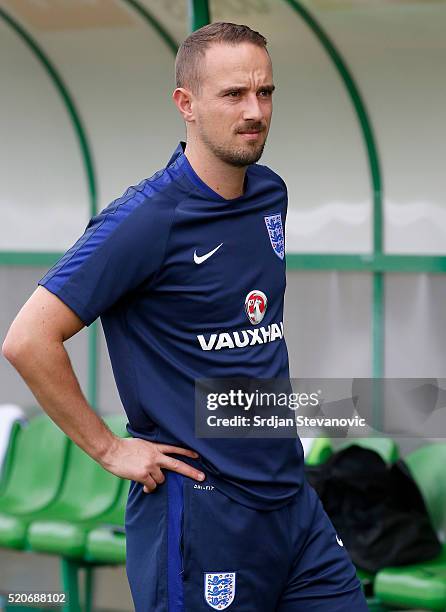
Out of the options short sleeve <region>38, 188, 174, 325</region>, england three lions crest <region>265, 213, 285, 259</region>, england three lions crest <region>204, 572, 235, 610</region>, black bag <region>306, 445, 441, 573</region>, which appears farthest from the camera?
black bag <region>306, 445, 441, 573</region>

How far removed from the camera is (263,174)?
2.96m

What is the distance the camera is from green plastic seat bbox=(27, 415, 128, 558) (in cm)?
492

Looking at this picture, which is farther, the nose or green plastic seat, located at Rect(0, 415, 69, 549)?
green plastic seat, located at Rect(0, 415, 69, 549)

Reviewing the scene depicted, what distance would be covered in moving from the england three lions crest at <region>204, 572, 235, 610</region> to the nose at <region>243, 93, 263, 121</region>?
97 centimetres

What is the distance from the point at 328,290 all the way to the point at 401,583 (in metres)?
1.65

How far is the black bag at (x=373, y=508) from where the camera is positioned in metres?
Result: 4.30

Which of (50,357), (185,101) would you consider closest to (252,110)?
(185,101)

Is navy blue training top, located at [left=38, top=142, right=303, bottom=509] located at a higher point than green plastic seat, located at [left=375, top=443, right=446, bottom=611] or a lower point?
higher

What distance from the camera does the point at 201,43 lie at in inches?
108

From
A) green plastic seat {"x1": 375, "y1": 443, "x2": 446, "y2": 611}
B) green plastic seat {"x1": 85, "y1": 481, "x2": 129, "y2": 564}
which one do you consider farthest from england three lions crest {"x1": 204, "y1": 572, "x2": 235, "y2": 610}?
green plastic seat {"x1": 85, "y1": 481, "x2": 129, "y2": 564}

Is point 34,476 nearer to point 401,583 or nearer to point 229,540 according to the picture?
point 401,583

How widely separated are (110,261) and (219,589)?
0.74 m

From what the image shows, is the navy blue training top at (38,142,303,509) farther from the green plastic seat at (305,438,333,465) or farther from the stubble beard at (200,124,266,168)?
the green plastic seat at (305,438,333,465)

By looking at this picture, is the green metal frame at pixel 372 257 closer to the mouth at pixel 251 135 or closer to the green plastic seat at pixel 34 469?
the green plastic seat at pixel 34 469
